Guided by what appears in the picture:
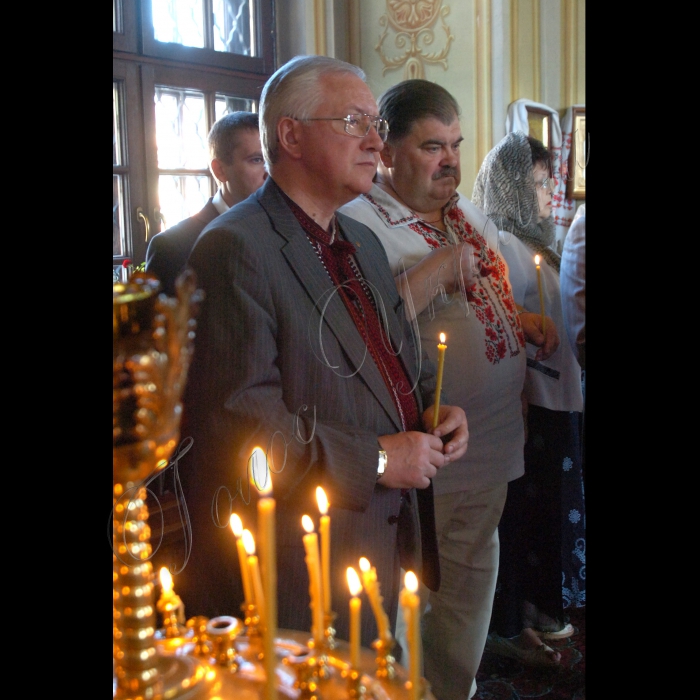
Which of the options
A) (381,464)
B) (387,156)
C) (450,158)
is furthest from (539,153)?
(381,464)

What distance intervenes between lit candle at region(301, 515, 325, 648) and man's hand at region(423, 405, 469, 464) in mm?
207

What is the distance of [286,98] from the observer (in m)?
1.00

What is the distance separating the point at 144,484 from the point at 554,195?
73 cm

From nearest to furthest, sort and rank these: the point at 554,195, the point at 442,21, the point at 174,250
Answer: the point at 174,250 < the point at 442,21 < the point at 554,195

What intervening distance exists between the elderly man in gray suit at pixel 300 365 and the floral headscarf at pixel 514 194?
22cm

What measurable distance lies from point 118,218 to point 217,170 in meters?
0.13

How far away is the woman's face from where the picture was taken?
1284 millimetres

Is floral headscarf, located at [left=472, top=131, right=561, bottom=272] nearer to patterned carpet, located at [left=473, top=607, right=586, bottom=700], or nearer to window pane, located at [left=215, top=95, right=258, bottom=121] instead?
window pane, located at [left=215, top=95, right=258, bottom=121]

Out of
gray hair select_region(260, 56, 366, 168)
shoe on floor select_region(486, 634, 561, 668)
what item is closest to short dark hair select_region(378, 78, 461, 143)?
gray hair select_region(260, 56, 366, 168)

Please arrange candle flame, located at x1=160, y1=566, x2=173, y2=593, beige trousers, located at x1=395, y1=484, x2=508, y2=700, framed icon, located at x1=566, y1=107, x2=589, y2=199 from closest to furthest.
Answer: candle flame, located at x1=160, y1=566, x2=173, y2=593 < beige trousers, located at x1=395, y1=484, x2=508, y2=700 < framed icon, located at x1=566, y1=107, x2=589, y2=199
